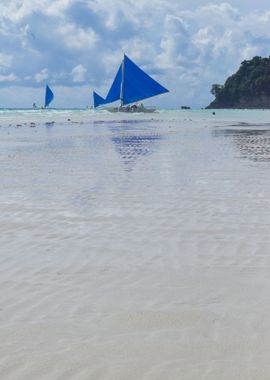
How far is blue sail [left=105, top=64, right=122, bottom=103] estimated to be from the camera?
187ft

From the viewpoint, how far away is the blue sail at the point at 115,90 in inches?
2243

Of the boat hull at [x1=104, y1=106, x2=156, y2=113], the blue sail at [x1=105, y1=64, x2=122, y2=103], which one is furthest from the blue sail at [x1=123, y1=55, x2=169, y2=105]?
the boat hull at [x1=104, y1=106, x2=156, y2=113]

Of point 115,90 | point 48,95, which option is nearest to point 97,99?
point 115,90

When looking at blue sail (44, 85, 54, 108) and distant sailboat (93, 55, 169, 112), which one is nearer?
distant sailboat (93, 55, 169, 112)

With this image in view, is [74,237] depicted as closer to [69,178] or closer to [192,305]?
[192,305]

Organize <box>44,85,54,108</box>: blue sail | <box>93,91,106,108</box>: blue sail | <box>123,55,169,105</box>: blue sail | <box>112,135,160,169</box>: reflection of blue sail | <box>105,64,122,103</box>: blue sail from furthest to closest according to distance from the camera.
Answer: <box>44,85,54,108</box>: blue sail → <box>93,91,106,108</box>: blue sail → <box>105,64,122,103</box>: blue sail → <box>123,55,169,105</box>: blue sail → <box>112,135,160,169</box>: reflection of blue sail

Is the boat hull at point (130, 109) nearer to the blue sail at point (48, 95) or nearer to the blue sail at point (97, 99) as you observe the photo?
the blue sail at point (97, 99)

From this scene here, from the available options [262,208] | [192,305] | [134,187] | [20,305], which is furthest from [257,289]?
[134,187]

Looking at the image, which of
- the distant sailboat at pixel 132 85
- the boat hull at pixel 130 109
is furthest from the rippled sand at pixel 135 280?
the boat hull at pixel 130 109

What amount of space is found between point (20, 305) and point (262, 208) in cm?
429

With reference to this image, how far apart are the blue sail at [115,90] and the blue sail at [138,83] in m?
1.17

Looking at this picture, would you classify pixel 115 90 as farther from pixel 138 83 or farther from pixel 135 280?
pixel 135 280

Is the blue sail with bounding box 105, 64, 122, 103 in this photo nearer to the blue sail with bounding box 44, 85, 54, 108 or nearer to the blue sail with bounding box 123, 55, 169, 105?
the blue sail with bounding box 123, 55, 169, 105

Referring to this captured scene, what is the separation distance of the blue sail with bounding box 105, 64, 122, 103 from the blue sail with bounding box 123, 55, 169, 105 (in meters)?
1.17
